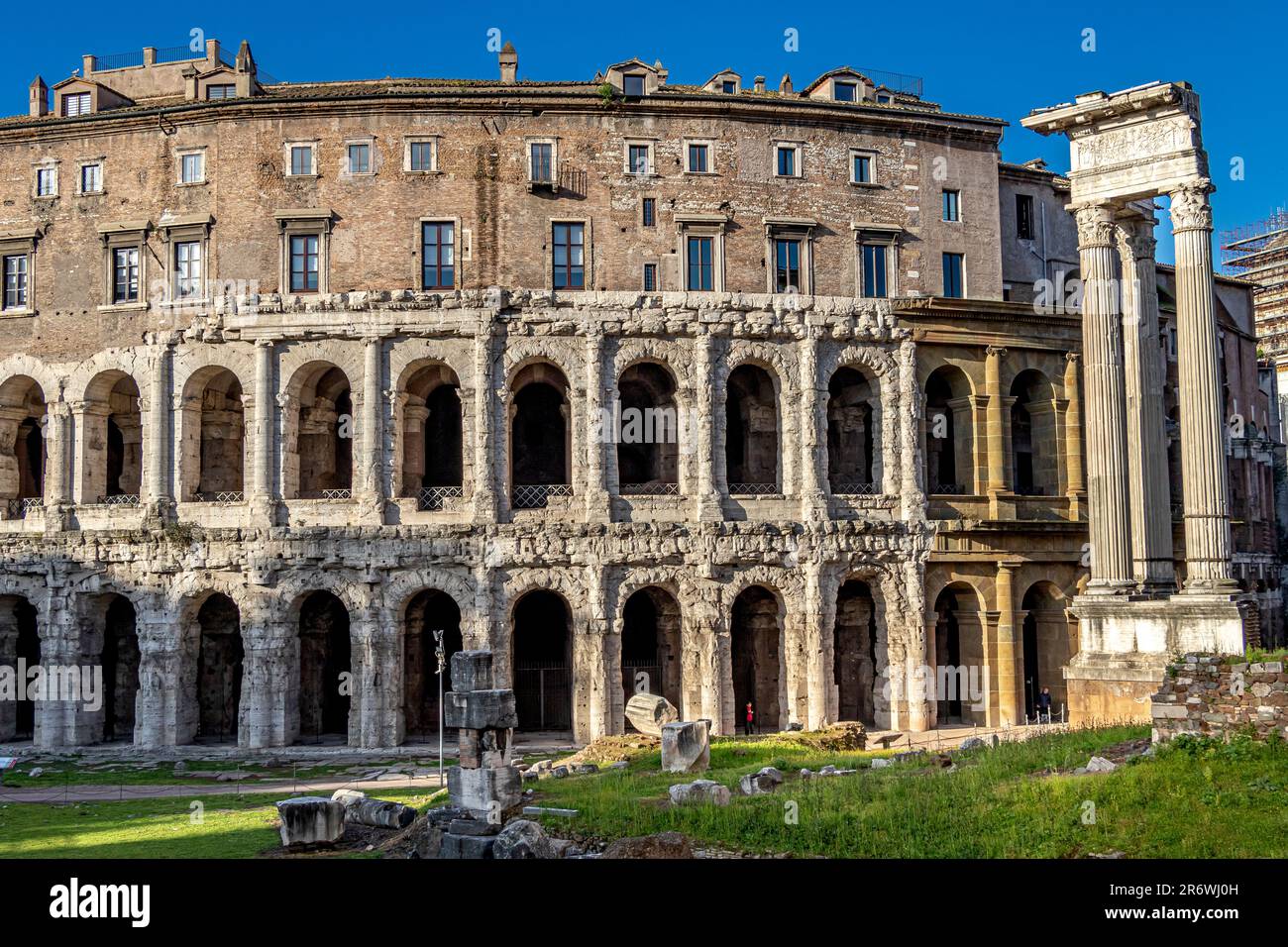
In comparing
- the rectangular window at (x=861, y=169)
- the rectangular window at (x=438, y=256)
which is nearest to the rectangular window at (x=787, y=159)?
the rectangular window at (x=861, y=169)

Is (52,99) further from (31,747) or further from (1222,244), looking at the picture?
(1222,244)

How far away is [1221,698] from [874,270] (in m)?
21.8

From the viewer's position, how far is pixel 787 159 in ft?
125

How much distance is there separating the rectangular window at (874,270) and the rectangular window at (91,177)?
939 inches

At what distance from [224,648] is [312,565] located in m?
5.53

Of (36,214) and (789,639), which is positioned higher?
(36,214)

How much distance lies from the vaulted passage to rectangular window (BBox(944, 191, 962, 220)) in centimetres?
1949

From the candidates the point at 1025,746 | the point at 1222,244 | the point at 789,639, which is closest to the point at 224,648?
the point at 789,639

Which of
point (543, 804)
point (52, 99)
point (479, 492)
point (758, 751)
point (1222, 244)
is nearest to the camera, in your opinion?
point (543, 804)

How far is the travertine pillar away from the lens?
2770cm

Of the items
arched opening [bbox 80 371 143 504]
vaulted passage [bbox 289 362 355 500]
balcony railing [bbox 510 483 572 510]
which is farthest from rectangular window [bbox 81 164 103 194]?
balcony railing [bbox 510 483 572 510]

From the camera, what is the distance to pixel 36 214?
127ft

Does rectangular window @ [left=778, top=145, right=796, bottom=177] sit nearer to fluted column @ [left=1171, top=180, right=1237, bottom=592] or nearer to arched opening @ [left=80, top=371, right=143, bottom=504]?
fluted column @ [left=1171, top=180, right=1237, bottom=592]

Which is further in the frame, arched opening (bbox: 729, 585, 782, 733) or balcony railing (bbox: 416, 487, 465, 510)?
arched opening (bbox: 729, 585, 782, 733)
